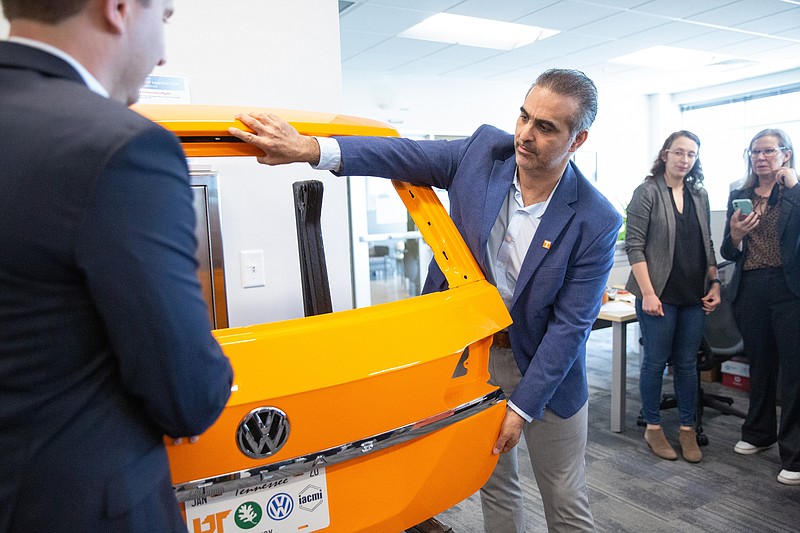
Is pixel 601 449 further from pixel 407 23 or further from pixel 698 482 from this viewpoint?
pixel 407 23

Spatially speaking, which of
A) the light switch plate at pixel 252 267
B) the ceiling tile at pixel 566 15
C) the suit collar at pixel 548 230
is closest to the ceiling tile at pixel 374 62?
the ceiling tile at pixel 566 15

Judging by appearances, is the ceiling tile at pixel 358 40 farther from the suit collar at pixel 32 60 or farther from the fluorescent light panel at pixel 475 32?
the suit collar at pixel 32 60

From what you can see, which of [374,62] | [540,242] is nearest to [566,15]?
[374,62]

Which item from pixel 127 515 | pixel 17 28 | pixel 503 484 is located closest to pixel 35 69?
pixel 17 28

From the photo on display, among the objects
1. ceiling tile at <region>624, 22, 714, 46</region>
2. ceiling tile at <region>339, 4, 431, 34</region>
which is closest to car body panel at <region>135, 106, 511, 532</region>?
ceiling tile at <region>339, 4, 431, 34</region>

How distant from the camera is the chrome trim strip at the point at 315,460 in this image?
1.13 m

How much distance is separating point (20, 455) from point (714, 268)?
3776 mm

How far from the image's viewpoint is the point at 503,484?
80.5 inches

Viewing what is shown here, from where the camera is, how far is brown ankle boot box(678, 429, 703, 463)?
3.66 m

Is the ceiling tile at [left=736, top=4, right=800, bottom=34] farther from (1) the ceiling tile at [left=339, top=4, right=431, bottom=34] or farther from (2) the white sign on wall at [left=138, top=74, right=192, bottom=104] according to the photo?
(2) the white sign on wall at [left=138, top=74, right=192, bottom=104]

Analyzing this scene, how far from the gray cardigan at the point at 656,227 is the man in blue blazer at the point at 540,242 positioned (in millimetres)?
1875

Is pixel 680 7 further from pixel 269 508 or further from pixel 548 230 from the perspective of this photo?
pixel 269 508

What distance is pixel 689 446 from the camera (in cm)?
373

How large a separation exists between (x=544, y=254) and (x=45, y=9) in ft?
4.62
